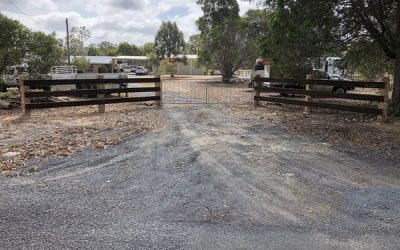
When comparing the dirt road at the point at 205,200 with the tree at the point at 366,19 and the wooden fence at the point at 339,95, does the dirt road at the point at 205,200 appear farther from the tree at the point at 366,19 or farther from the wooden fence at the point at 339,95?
the tree at the point at 366,19

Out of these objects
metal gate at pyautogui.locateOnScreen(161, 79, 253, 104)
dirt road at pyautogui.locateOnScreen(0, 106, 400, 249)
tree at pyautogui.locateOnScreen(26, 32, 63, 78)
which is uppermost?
tree at pyautogui.locateOnScreen(26, 32, 63, 78)

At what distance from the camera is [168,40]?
66.2 m

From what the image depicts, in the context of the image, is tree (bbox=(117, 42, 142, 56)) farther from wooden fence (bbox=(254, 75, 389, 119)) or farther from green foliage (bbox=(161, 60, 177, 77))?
wooden fence (bbox=(254, 75, 389, 119))

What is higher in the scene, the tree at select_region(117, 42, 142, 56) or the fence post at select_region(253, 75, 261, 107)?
the tree at select_region(117, 42, 142, 56)

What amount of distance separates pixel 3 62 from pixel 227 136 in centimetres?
1283

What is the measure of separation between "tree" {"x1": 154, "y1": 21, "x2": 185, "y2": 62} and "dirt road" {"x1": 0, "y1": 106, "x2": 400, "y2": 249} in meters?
59.9

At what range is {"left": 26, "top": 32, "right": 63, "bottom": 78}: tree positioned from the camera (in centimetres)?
1786

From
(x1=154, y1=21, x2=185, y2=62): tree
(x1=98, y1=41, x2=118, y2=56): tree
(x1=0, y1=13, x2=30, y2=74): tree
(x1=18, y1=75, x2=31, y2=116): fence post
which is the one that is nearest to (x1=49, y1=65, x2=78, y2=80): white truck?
(x1=0, y1=13, x2=30, y2=74): tree

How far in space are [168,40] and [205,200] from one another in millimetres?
63335

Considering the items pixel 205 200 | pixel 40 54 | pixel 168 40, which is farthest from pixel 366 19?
pixel 168 40

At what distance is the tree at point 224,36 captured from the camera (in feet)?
128

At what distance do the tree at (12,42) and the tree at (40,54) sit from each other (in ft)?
1.00

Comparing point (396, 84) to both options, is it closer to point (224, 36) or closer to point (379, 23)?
point (379, 23)

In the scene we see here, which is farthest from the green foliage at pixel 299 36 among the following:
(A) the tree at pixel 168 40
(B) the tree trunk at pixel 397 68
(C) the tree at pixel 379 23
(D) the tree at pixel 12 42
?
(A) the tree at pixel 168 40
